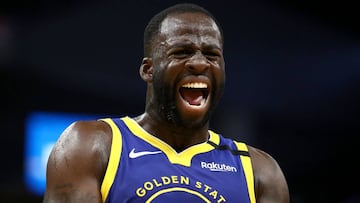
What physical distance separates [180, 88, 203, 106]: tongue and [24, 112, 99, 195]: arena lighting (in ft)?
21.7

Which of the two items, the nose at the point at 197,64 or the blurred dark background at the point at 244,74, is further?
the blurred dark background at the point at 244,74

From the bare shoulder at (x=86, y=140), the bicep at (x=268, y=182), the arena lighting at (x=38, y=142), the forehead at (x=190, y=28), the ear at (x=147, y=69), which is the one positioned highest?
the forehead at (x=190, y=28)

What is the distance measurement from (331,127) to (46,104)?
4.43 m

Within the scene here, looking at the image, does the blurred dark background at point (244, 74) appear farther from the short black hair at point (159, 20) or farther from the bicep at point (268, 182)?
the short black hair at point (159, 20)

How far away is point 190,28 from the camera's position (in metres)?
2.80

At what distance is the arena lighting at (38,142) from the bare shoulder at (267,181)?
21.2ft

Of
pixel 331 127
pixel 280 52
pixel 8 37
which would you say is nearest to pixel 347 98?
pixel 331 127

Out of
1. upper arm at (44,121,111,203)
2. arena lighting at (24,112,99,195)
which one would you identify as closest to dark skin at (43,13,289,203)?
upper arm at (44,121,111,203)

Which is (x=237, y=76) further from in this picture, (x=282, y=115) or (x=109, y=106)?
(x=109, y=106)

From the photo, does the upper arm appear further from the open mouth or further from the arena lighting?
the arena lighting

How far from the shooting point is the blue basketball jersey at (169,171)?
2.61 metres

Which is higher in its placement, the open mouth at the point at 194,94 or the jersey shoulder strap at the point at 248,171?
the open mouth at the point at 194,94

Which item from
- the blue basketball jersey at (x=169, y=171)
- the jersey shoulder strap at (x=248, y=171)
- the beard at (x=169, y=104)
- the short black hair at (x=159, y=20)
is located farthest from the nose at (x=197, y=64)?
the jersey shoulder strap at (x=248, y=171)

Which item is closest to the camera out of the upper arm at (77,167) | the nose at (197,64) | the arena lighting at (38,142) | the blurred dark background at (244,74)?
the upper arm at (77,167)
